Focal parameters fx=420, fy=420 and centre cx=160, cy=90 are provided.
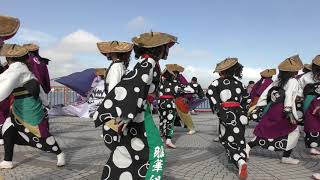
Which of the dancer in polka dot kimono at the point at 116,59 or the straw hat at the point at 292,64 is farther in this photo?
the straw hat at the point at 292,64

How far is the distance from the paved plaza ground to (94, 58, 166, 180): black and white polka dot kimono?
1838 millimetres

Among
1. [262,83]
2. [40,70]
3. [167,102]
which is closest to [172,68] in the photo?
[167,102]

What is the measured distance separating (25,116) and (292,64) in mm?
4084

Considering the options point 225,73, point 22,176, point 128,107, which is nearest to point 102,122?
point 128,107

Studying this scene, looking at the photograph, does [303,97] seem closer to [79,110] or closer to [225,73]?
[225,73]

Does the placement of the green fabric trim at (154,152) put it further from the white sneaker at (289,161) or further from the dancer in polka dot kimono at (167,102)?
the dancer in polka dot kimono at (167,102)

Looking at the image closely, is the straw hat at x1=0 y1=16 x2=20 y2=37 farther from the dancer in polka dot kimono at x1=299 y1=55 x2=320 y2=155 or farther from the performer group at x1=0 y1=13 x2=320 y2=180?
the dancer in polka dot kimono at x1=299 y1=55 x2=320 y2=155

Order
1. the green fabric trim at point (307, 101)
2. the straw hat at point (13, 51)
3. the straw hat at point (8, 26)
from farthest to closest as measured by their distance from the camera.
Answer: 1. the green fabric trim at point (307, 101)
2. the straw hat at point (13, 51)
3. the straw hat at point (8, 26)

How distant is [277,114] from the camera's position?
6.57 metres

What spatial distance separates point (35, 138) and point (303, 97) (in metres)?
4.62

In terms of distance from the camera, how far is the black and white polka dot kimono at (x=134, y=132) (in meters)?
3.59

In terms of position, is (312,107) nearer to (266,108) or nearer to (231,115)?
(266,108)

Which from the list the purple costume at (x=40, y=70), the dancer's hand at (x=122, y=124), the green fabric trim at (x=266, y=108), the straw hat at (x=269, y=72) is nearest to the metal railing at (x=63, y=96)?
the straw hat at (x=269, y=72)

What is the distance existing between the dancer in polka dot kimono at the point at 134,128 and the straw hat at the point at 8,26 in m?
1.06
